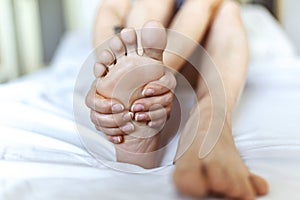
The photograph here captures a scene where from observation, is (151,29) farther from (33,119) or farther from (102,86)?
(33,119)

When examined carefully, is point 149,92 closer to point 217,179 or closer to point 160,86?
point 160,86

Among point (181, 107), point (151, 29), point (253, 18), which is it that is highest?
point (151, 29)

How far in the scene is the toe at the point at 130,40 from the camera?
598 mm

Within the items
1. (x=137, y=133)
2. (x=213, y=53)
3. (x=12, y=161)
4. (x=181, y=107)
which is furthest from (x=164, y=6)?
(x=12, y=161)

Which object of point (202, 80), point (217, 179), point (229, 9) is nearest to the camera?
point (217, 179)

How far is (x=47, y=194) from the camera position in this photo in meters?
0.43

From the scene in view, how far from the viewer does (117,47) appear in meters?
0.60

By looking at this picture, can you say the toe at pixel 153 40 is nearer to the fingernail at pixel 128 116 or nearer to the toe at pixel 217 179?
the fingernail at pixel 128 116

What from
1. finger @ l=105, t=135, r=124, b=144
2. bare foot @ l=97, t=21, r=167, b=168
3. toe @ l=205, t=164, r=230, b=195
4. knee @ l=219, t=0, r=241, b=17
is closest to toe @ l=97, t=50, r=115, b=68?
bare foot @ l=97, t=21, r=167, b=168

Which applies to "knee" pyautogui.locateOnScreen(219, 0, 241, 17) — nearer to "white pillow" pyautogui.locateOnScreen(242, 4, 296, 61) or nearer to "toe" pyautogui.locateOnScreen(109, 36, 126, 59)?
"toe" pyautogui.locateOnScreen(109, 36, 126, 59)

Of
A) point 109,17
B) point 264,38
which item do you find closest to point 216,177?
point 109,17

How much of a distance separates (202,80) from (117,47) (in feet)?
0.74

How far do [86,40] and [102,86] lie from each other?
142 cm

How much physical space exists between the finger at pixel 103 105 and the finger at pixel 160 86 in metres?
0.04
